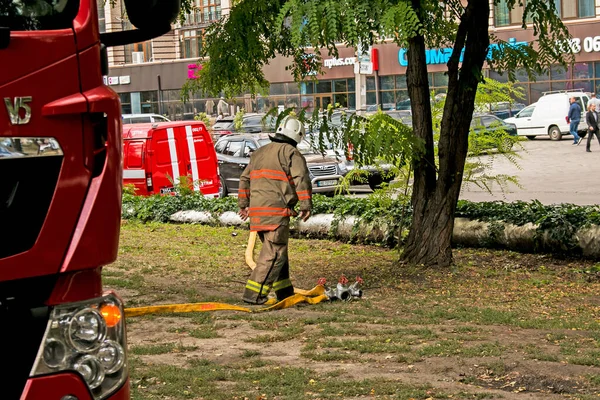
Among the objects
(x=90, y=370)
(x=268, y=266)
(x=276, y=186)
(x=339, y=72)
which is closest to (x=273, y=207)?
(x=276, y=186)

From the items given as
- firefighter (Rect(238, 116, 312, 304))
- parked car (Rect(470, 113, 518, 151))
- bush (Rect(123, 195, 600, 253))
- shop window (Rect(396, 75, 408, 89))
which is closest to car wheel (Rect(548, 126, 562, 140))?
shop window (Rect(396, 75, 408, 89))

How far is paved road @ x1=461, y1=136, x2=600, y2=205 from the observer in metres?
19.5

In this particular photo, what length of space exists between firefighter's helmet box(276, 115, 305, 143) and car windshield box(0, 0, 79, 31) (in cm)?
643

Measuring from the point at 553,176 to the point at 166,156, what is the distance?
9611 mm

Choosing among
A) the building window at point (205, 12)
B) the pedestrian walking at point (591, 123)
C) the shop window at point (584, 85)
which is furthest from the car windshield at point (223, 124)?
the shop window at point (584, 85)

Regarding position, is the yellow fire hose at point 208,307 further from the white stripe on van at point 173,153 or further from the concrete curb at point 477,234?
the white stripe on van at point 173,153

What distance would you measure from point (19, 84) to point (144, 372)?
3711mm

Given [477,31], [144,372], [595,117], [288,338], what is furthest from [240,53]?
[595,117]

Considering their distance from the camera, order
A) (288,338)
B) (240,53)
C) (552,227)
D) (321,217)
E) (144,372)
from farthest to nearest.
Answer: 1. (321,217)
2. (552,227)
3. (240,53)
4. (288,338)
5. (144,372)

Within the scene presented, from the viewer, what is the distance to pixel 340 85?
171 ft

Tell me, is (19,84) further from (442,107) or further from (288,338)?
(442,107)

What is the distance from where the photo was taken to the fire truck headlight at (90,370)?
308cm

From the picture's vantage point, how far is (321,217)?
50.2 ft

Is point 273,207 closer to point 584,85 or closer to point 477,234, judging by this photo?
point 477,234
